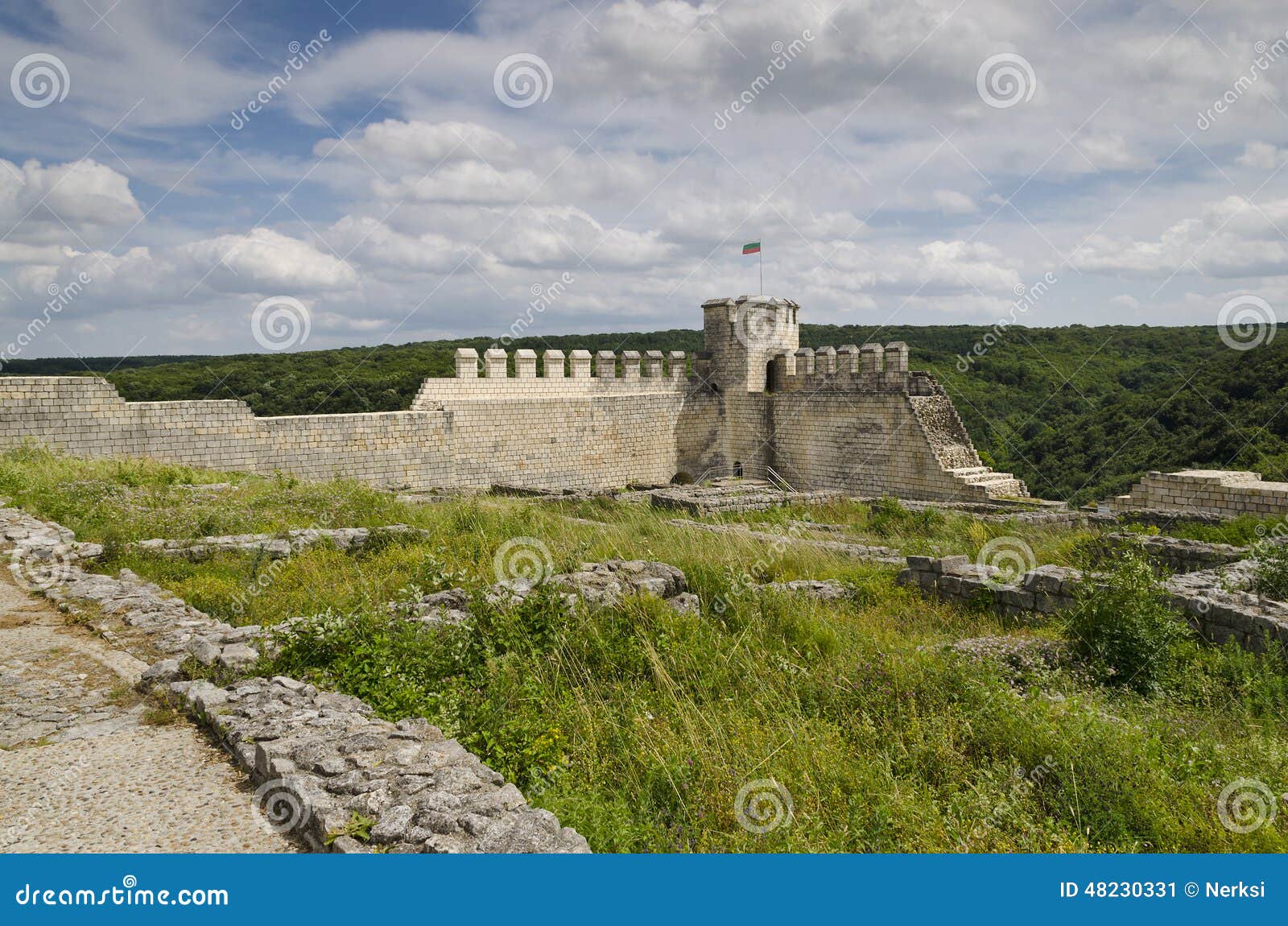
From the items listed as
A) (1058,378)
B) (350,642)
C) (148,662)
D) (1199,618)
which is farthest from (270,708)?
(1058,378)

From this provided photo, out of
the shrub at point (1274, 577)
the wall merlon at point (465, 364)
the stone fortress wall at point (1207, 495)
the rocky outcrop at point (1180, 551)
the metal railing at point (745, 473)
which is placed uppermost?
the wall merlon at point (465, 364)

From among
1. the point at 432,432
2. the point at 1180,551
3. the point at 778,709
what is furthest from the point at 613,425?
the point at 778,709

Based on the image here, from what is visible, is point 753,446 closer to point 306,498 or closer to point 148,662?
point 306,498

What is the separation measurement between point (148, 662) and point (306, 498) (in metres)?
6.07

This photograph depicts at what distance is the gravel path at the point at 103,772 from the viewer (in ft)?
9.73

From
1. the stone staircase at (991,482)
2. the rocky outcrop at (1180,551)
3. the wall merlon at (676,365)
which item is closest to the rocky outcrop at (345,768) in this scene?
the rocky outcrop at (1180,551)

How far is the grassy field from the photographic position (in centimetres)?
364

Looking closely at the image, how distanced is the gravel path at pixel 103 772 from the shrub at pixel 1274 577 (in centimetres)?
792

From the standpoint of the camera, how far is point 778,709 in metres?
4.84

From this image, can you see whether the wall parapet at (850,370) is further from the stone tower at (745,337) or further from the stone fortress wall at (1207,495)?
the stone fortress wall at (1207,495)

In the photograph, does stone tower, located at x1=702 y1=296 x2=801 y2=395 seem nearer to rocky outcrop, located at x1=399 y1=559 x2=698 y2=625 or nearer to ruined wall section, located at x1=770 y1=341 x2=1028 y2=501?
ruined wall section, located at x1=770 y1=341 x2=1028 y2=501

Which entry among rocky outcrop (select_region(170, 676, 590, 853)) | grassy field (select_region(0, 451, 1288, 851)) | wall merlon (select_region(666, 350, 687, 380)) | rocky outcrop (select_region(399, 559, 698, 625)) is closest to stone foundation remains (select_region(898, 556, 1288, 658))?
grassy field (select_region(0, 451, 1288, 851))

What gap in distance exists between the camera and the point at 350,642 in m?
5.19

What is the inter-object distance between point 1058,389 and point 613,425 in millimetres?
19565
